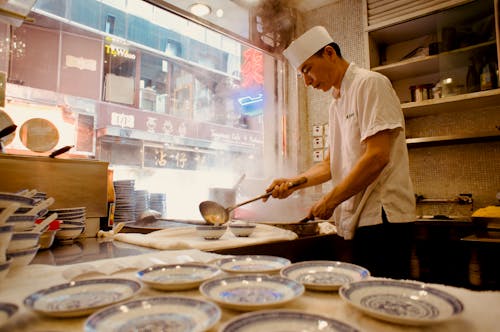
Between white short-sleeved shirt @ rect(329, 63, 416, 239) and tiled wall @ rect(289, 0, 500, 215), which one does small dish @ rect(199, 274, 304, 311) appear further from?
tiled wall @ rect(289, 0, 500, 215)

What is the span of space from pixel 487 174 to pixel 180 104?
3.66m

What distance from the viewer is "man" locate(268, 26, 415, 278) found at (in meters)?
1.71

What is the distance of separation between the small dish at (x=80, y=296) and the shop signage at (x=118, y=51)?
3994 mm

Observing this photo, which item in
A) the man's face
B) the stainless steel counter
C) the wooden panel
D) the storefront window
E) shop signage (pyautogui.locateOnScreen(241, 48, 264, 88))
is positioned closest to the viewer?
the stainless steel counter

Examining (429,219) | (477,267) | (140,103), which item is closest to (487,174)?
(429,219)

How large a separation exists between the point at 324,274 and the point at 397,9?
3246 millimetres

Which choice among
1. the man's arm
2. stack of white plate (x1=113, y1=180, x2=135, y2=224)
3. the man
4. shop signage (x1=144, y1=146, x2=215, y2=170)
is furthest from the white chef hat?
shop signage (x1=144, y1=146, x2=215, y2=170)

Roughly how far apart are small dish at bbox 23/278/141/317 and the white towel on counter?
553mm

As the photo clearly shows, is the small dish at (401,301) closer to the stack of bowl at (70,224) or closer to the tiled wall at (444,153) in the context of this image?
the stack of bowl at (70,224)

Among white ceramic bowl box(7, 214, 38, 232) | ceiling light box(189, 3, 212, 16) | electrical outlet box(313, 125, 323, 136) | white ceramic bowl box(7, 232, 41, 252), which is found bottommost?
white ceramic bowl box(7, 232, 41, 252)

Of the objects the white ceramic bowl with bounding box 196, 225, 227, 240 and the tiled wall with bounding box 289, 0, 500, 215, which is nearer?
the white ceramic bowl with bounding box 196, 225, 227, 240

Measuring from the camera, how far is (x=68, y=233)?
4.97 feet

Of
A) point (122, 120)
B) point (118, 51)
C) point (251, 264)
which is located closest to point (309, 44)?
point (251, 264)

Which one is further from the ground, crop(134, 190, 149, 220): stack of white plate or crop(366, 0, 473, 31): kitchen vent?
crop(366, 0, 473, 31): kitchen vent
